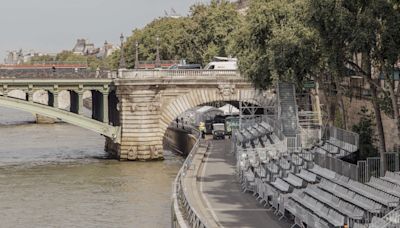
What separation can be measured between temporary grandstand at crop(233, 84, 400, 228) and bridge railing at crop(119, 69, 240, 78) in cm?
1470

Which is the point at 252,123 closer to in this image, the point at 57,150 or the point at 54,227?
the point at 57,150

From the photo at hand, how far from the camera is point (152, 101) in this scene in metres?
61.0

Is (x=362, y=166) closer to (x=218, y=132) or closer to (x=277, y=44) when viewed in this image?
(x=277, y=44)

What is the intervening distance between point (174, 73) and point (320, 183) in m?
32.4

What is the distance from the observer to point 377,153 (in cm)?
3881

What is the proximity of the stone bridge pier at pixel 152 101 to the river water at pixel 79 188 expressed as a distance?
1720 mm

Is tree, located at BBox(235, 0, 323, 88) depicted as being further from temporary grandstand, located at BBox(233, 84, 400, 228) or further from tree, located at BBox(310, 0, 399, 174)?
temporary grandstand, located at BBox(233, 84, 400, 228)

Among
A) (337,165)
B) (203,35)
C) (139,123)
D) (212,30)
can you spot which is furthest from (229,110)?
(337,165)

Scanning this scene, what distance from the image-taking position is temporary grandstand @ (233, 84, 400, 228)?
25203 millimetres

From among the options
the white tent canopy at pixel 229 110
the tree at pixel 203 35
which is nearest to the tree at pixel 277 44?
the tree at pixel 203 35

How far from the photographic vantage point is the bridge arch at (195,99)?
202ft

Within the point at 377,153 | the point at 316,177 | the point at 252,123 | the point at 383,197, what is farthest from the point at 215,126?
the point at 383,197

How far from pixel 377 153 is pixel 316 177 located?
7616 mm

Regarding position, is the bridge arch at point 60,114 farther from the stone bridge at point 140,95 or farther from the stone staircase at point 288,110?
the stone staircase at point 288,110
